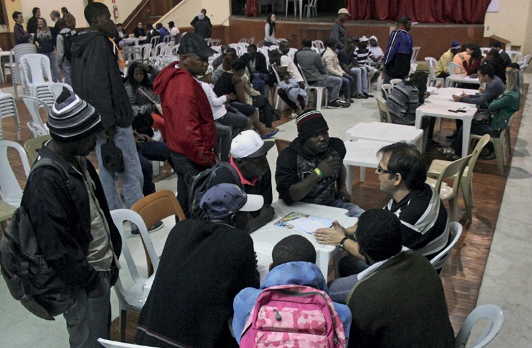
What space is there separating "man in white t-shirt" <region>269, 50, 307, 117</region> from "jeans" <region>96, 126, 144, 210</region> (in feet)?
15.0

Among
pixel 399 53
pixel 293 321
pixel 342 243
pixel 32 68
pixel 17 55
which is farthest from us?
pixel 17 55

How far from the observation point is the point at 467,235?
407 centimetres

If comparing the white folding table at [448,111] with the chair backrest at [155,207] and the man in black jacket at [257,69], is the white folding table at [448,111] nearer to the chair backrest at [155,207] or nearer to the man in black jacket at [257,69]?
the man in black jacket at [257,69]

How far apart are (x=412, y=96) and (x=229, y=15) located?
43.5 ft

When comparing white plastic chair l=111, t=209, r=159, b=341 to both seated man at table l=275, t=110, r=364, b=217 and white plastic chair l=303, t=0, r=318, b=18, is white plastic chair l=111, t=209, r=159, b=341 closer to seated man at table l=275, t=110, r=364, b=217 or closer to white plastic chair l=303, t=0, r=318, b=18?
seated man at table l=275, t=110, r=364, b=217

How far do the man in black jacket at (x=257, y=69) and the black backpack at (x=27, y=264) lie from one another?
6213mm

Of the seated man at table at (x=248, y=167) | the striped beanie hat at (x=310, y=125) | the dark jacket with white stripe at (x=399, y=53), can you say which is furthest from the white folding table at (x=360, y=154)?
the dark jacket with white stripe at (x=399, y=53)

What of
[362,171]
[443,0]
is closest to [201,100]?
[362,171]

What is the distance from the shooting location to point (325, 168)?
3.04 metres

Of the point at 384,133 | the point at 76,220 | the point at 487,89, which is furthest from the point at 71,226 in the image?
the point at 487,89

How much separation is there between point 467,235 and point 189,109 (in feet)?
8.03

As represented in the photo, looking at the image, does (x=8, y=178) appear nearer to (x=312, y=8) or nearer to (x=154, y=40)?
(x=154, y=40)

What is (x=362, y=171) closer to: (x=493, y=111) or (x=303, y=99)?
(x=493, y=111)

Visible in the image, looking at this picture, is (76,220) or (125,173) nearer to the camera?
(76,220)
